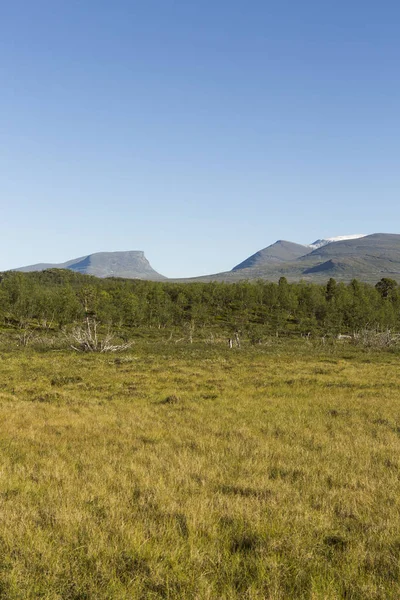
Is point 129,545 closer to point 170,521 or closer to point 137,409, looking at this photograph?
point 170,521

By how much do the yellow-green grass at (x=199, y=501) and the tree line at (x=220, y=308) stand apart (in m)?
55.3

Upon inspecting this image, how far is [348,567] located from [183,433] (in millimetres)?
7191

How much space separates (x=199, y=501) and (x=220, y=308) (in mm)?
104428

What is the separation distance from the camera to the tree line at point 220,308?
81500mm

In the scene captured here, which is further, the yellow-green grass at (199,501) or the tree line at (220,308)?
the tree line at (220,308)

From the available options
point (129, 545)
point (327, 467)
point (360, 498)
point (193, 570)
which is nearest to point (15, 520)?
point (129, 545)

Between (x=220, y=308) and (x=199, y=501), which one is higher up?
(x=220, y=308)

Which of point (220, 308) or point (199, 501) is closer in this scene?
point (199, 501)

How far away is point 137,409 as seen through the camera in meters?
15.0

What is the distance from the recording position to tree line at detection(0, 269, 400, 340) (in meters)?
81.5

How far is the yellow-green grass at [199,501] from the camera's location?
4453 mm

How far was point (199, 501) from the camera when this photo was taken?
642 cm

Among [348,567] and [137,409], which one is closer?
[348,567]

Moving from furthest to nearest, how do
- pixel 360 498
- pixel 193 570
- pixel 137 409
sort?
pixel 137 409
pixel 360 498
pixel 193 570
